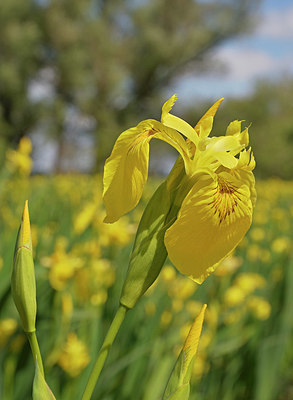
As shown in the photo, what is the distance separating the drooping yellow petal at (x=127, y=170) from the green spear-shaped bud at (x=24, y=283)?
0.25 feet

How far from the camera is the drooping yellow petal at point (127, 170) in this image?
39cm

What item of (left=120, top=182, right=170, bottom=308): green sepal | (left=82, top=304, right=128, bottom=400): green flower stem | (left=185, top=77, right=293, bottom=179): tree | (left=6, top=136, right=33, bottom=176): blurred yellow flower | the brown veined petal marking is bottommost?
(left=185, top=77, right=293, bottom=179): tree

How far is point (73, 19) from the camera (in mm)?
15609

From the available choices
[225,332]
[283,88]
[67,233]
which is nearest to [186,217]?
[225,332]

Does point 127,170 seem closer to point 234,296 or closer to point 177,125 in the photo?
point 177,125

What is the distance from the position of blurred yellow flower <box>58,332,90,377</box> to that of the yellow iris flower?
755 millimetres

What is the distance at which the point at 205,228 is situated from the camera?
37cm

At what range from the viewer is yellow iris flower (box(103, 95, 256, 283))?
361 millimetres

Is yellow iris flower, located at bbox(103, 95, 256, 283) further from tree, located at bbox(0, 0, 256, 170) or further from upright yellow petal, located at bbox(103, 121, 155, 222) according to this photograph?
tree, located at bbox(0, 0, 256, 170)

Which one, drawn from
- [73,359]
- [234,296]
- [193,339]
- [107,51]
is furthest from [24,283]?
[107,51]

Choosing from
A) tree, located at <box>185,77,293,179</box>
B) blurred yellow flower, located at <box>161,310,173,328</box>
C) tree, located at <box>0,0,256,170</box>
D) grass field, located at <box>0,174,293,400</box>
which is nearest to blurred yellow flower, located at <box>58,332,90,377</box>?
grass field, located at <box>0,174,293,400</box>

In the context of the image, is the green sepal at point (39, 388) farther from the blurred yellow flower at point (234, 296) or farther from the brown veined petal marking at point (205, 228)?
the blurred yellow flower at point (234, 296)

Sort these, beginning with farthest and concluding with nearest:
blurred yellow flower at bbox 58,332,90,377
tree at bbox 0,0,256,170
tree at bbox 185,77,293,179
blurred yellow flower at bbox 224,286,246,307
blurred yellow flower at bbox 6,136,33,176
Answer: tree at bbox 185,77,293,179
tree at bbox 0,0,256,170
blurred yellow flower at bbox 224,286,246,307
blurred yellow flower at bbox 6,136,33,176
blurred yellow flower at bbox 58,332,90,377

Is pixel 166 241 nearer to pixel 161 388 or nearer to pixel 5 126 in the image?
pixel 161 388
